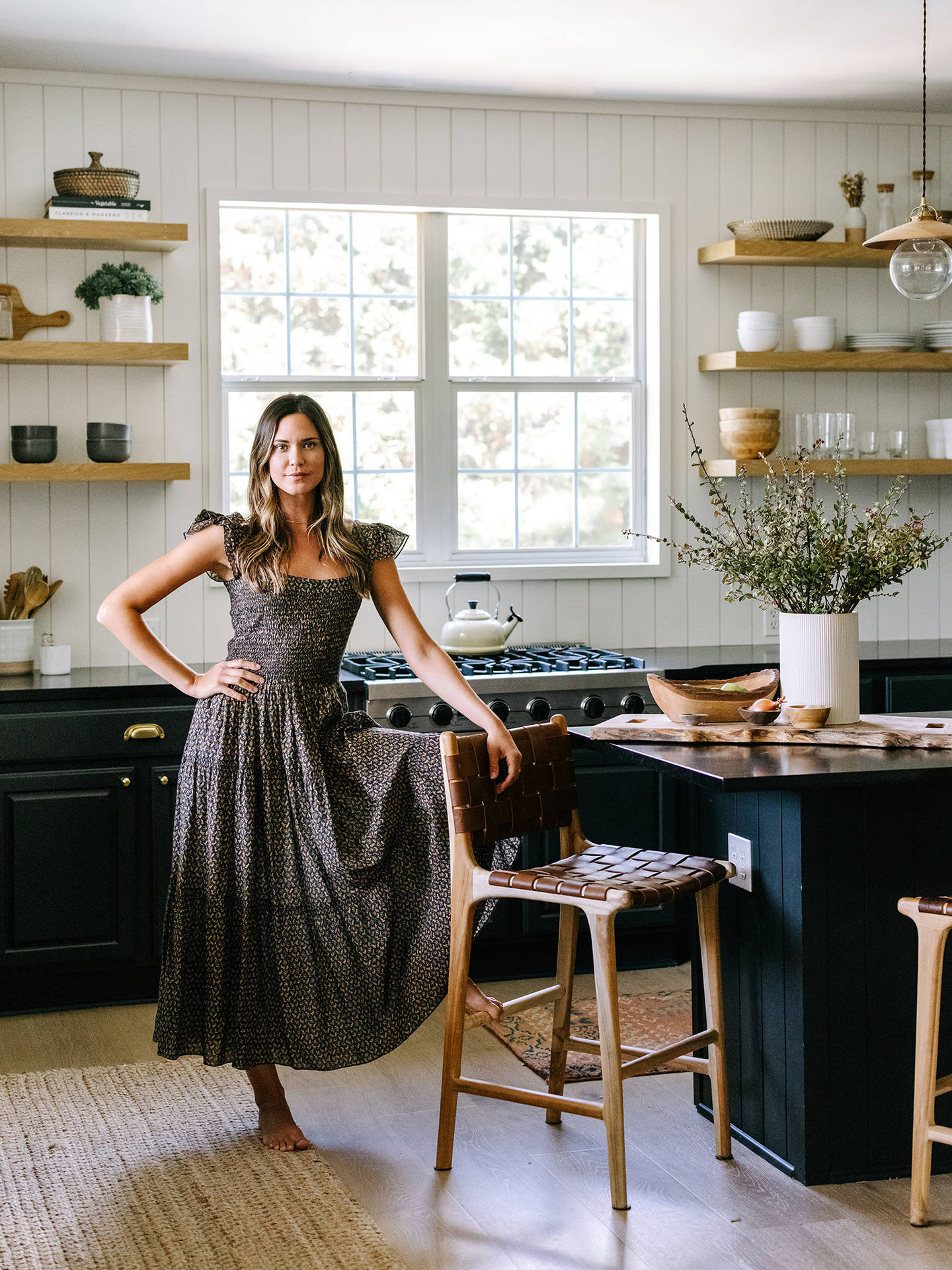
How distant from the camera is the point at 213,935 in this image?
3018mm

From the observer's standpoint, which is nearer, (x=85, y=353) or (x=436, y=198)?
(x=85, y=353)

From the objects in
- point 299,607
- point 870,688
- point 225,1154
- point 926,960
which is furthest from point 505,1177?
point 870,688

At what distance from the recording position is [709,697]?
3.12 meters

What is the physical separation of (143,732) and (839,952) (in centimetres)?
214

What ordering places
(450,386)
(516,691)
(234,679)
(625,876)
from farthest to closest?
1. (450,386)
2. (516,691)
3. (234,679)
4. (625,876)

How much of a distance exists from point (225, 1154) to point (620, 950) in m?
1.77

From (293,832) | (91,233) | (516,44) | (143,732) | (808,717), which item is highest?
(516,44)

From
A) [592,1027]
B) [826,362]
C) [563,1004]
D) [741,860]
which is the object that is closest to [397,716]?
[592,1027]

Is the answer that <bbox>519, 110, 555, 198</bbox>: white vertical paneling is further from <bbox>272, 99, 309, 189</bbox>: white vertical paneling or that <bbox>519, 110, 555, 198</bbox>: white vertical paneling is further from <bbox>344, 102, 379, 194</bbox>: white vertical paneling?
<bbox>272, 99, 309, 189</bbox>: white vertical paneling

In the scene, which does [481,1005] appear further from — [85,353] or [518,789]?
[85,353]

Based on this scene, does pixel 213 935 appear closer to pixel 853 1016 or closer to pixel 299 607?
pixel 299 607

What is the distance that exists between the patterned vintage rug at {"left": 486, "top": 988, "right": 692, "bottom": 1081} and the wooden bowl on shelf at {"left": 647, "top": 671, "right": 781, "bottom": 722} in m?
0.88

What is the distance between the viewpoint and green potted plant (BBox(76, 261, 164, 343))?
14.5 feet

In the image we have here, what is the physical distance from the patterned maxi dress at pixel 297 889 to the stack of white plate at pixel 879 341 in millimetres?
2792
